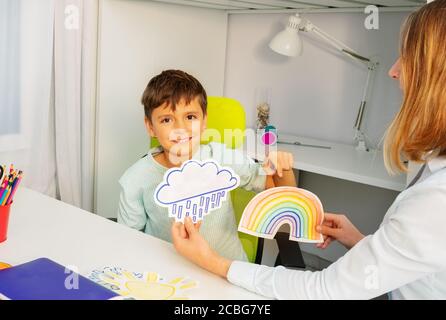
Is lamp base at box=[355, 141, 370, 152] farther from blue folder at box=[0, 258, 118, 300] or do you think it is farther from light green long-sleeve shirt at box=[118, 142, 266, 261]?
blue folder at box=[0, 258, 118, 300]

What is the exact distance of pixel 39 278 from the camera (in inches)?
32.1

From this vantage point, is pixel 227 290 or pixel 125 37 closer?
pixel 227 290

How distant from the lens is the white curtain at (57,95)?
1.59 metres

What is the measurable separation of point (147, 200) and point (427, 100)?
2.36 feet

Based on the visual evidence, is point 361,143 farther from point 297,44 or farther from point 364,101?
point 297,44

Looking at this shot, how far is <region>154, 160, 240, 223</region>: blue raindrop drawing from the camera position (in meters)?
0.93

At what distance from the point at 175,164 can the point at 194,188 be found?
0.31 metres

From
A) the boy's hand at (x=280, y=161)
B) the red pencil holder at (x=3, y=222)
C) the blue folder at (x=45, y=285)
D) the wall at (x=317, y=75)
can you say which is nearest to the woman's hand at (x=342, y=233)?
the boy's hand at (x=280, y=161)

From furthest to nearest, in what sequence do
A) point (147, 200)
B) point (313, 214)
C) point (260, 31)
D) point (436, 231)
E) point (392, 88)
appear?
1. point (260, 31)
2. point (392, 88)
3. point (147, 200)
4. point (313, 214)
5. point (436, 231)

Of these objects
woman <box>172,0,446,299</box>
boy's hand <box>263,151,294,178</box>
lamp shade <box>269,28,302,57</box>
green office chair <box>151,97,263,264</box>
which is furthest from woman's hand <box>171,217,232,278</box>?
lamp shade <box>269,28,302,57</box>

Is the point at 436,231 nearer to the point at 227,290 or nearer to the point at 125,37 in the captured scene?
the point at 227,290

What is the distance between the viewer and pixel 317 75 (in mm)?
2227

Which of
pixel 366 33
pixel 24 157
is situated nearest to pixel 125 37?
pixel 24 157

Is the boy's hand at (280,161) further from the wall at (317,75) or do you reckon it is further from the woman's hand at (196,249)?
the wall at (317,75)
